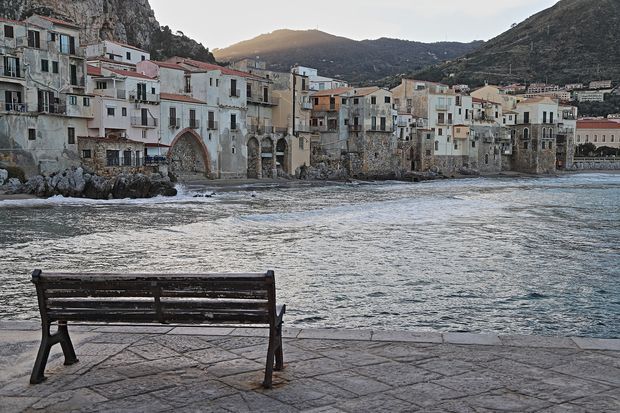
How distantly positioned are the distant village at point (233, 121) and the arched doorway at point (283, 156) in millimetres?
207

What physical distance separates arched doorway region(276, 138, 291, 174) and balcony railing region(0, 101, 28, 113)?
30.7m

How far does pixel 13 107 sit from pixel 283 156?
3273 centimetres

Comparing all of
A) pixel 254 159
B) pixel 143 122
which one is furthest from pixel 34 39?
pixel 254 159

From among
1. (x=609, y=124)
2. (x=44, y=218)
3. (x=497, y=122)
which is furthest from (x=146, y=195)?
A: (x=609, y=124)

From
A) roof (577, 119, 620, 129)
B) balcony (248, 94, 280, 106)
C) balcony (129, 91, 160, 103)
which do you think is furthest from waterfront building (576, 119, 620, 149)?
balcony (129, 91, 160, 103)

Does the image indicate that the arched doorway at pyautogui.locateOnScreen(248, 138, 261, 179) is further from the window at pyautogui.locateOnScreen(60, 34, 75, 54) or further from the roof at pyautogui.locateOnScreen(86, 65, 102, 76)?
the window at pyautogui.locateOnScreen(60, 34, 75, 54)

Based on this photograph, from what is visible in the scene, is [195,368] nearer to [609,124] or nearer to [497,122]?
[497,122]

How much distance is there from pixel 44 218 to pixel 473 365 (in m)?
27.8

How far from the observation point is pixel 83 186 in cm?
4266

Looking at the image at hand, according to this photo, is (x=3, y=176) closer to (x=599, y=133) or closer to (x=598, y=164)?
(x=598, y=164)

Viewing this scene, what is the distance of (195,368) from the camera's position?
5.80 meters

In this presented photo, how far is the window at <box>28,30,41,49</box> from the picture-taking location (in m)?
47.0

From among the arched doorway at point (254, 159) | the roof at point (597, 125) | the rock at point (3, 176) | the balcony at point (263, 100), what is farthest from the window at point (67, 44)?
the roof at point (597, 125)

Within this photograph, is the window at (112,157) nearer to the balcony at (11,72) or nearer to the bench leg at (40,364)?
the balcony at (11,72)
